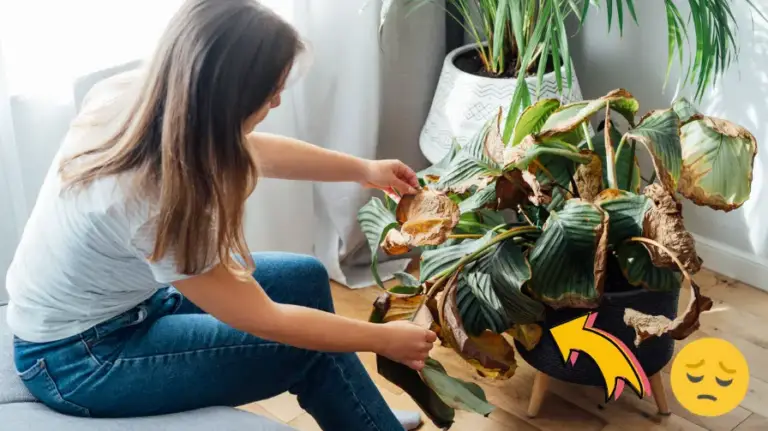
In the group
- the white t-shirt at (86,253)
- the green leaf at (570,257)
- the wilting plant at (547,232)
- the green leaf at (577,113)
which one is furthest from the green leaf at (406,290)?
the white t-shirt at (86,253)

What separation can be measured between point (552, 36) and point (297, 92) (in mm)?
574

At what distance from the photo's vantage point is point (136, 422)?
1122mm

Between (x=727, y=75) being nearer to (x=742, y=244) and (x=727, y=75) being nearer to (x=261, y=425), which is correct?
(x=742, y=244)

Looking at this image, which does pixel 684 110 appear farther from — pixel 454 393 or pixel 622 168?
pixel 454 393

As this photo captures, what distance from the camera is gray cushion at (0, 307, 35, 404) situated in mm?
1164

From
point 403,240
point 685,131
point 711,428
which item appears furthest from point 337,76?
point 711,428

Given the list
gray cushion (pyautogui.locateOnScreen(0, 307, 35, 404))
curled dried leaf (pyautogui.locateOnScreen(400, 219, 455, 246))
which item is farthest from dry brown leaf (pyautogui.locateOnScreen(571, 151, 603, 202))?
gray cushion (pyautogui.locateOnScreen(0, 307, 35, 404))

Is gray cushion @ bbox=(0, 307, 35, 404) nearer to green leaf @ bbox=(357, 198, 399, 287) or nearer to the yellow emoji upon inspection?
green leaf @ bbox=(357, 198, 399, 287)

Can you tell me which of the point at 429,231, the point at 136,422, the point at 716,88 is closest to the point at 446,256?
the point at 429,231

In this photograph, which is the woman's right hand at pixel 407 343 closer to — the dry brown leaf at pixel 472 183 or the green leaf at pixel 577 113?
the dry brown leaf at pixel 472 183

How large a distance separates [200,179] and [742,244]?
1.42 m

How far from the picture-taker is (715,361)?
162 centimetres

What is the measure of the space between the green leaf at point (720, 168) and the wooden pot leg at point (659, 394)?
0.34 meters

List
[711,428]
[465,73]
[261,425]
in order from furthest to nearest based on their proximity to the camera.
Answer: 1. [465,73]
2. [711,428]
3. [261,425]
